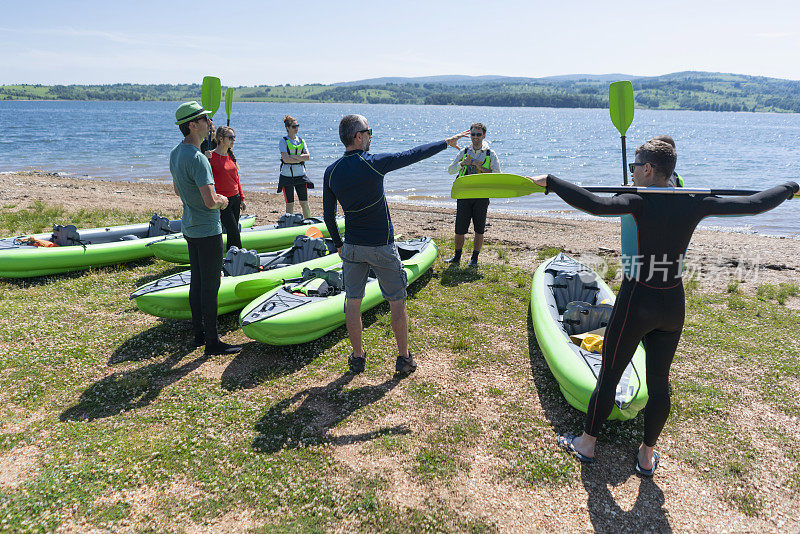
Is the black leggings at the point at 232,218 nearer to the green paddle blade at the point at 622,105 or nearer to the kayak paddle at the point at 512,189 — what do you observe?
the kayak paddle at the point at 512,189

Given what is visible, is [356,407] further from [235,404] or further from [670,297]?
[670,297]

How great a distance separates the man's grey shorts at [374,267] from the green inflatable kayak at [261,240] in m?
3.53

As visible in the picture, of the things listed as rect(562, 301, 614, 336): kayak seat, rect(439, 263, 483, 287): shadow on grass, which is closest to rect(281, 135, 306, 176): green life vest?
rect(439, 263, 483, 287): shadow on grass

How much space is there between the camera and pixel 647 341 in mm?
3105

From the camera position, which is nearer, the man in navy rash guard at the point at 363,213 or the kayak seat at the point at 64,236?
the man in navy rash guard at the point at 363,213

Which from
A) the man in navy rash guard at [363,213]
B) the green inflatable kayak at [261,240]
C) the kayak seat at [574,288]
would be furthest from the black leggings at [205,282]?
the kayak seat at [574,288]

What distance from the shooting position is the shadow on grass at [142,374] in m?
3.96

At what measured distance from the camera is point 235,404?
13.3ft

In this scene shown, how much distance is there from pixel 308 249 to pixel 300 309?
2.35 meters

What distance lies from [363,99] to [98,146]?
156 meters

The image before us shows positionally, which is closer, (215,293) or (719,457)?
(719,457)

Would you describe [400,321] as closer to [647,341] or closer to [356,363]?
[356,363]

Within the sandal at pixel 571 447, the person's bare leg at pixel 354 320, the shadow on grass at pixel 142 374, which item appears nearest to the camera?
the sandal at pixel 571 447

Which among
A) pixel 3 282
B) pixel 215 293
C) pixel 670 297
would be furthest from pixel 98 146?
pixel 670 297
